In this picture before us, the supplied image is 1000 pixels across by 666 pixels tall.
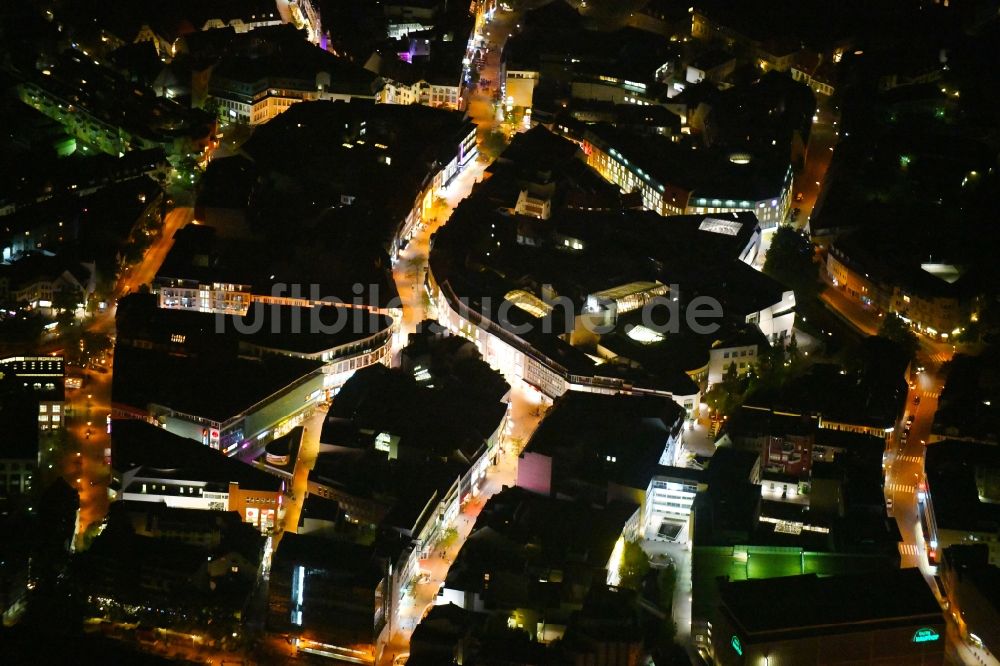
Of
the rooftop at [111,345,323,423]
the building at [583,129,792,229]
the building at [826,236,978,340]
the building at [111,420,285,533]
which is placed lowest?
the building at [111,420,285,533]

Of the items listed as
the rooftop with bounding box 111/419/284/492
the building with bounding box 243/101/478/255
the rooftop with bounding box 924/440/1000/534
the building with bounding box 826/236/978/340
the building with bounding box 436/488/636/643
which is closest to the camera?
the building with bounding box 436/488/636/643

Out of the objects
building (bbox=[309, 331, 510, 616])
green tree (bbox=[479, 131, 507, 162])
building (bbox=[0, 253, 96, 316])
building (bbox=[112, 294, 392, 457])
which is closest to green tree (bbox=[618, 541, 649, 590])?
building (bbox=[309, 331, 510, 616])

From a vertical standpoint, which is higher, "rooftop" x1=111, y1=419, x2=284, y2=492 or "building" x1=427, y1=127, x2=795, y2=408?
"building" x1=427, y1=127, x2=795, y2=408

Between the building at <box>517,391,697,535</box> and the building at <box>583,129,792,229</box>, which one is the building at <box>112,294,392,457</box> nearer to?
the building at <box>517,391,697,535</box>

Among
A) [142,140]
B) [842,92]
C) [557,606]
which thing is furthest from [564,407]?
[842,92]

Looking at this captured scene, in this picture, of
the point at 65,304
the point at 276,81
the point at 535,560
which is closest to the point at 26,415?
the point at 65,304

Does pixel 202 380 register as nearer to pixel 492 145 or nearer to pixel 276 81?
pixel 492 145

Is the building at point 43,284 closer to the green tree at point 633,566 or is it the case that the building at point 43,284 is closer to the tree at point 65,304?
the tree at point 65,304
